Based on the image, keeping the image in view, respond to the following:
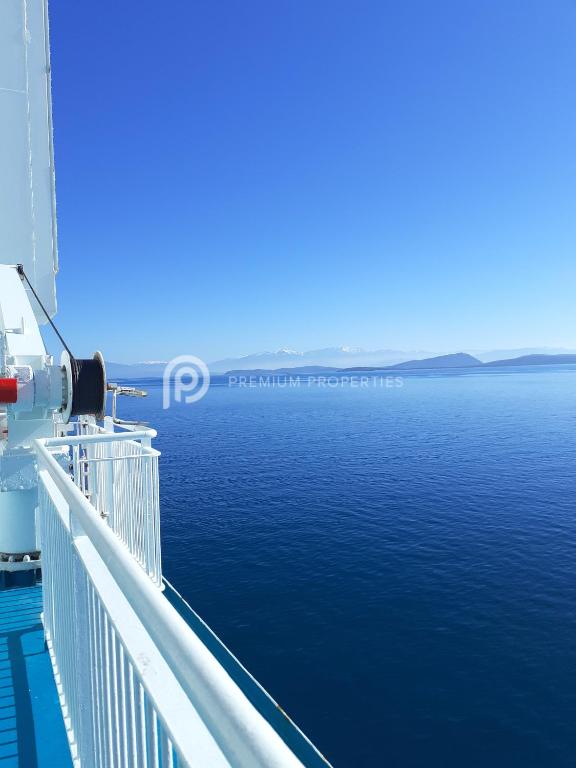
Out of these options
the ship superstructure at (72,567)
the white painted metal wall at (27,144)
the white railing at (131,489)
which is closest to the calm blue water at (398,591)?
the ship superstructure at (72,567)

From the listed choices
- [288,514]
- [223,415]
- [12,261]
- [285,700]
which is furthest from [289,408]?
[12,261]

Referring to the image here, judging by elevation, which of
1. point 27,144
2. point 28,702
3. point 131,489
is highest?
point 27,144

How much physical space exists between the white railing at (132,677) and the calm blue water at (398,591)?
482 inches

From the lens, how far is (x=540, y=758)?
12.6 m

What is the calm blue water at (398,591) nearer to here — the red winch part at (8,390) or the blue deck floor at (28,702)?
the blue deck floor at (28,702)

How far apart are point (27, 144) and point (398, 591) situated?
722 inches

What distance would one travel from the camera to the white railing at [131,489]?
5691mm

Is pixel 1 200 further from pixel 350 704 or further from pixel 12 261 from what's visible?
pixel 350 704

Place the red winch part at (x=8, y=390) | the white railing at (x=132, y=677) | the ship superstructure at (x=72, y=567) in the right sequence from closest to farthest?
the white railing at (x=132, y=677) < the ship superstructure at (x=72, y=567) < the red winch part at (x=8, y=390)

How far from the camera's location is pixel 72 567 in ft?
10.1

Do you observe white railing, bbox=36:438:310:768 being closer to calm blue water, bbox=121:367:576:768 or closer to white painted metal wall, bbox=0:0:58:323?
white painted metal wall, bbox=0:0:58:323

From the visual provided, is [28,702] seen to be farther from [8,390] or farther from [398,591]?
[398,591]

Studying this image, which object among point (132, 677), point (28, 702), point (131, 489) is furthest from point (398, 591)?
point (132, 677)

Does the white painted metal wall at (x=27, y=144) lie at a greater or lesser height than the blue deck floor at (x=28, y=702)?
greater
